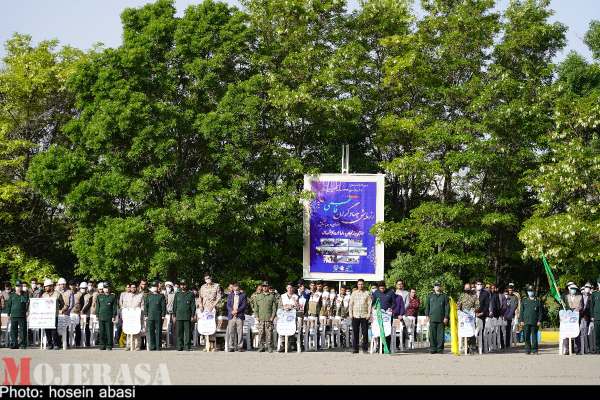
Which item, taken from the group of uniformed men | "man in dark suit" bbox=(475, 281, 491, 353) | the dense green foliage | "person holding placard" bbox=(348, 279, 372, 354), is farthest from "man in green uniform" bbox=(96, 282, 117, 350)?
"man in dark suit" bbox=(475, 281, 491, 353)

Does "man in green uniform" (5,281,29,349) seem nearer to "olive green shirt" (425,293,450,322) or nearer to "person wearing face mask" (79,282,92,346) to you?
"person wearing face mask" (79,282,92,346)

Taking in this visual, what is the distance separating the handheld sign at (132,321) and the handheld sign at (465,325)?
809cm

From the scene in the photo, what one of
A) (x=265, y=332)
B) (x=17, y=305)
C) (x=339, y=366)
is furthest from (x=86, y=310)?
(x=339, y=366)

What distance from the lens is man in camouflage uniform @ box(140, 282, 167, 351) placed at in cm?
2664

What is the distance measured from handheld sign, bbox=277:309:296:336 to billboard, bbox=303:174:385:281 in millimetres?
9213

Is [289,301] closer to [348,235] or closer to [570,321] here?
[570,321]

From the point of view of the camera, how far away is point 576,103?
36406 millimetres

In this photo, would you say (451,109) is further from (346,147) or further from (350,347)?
(350,347)

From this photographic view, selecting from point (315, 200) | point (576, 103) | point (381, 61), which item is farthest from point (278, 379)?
point (381, 61)

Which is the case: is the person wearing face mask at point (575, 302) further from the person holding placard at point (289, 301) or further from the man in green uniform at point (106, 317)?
the man in green uniform at point (106, 317)

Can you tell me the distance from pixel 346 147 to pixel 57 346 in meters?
14.5

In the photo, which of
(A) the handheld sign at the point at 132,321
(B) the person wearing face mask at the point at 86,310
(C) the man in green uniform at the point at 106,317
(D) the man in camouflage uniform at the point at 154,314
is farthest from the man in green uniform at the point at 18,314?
(D) the man in camouflage uniform at the point at 154,314

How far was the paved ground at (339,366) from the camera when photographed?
18.2 m

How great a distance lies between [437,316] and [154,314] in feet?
23.6
